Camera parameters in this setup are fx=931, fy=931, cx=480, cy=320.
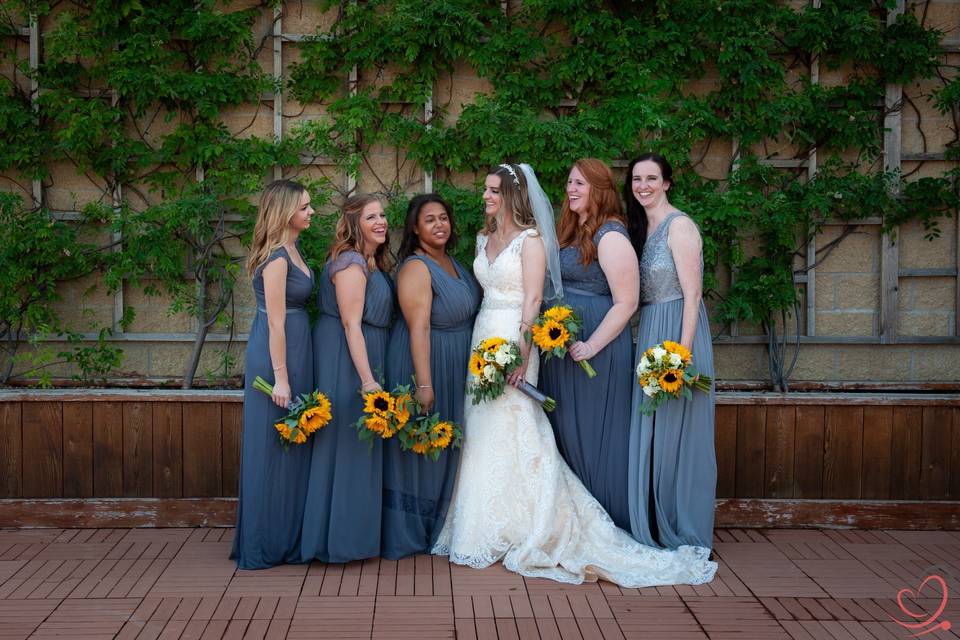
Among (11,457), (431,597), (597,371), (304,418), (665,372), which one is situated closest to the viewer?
(431,597)

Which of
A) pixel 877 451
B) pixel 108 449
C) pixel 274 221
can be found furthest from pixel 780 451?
pixel 108 449

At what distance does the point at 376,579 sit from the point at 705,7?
3967mm

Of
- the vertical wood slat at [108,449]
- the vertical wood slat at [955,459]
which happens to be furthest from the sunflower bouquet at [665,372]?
the vertical wood slat at [108,449]

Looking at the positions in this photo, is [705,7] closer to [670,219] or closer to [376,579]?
[670,219]

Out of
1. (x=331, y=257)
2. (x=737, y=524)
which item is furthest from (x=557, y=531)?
(x=331, y=257)

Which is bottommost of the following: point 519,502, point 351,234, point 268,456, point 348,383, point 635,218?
A: point 519,502

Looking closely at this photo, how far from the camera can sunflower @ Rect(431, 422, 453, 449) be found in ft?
13.8

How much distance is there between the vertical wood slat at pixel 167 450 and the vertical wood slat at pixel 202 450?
0.03 metres

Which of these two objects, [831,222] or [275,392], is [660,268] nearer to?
[275,392]

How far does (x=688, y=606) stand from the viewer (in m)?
3.81

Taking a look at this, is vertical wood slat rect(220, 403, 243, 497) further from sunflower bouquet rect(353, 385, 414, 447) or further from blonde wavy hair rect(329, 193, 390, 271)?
blonde wavy hair rect(329, 193, 390, 271)

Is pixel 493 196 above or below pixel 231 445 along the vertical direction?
above

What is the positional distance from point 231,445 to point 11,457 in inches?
45.3

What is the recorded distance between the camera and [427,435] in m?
4.21
